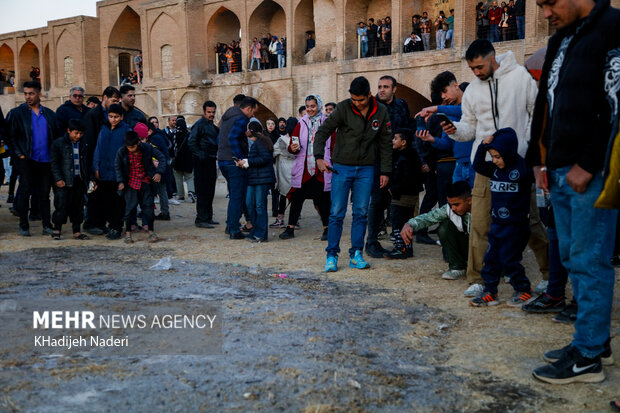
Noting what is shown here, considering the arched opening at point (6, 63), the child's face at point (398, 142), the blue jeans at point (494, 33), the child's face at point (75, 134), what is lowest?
the child's face at point (398, 142)

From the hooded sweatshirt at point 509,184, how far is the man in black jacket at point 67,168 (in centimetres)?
540

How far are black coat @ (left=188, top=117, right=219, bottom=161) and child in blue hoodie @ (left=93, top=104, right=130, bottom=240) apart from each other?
1084 mm

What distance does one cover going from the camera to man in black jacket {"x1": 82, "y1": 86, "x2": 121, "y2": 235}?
7.84 metres

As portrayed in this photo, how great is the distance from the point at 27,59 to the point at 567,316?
38208 millimetres

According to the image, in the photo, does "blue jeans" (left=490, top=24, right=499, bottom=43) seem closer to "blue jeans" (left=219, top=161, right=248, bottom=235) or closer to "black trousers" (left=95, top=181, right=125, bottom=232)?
"blue jeans" (left=219, top=161, right=248, bottom=235)

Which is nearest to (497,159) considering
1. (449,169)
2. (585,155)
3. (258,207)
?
(585,155)

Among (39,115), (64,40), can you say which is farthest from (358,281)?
(64,40)

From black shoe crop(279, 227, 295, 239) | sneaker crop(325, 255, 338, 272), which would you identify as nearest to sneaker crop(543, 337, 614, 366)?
sneaker crop(325, 255, 338, 272)

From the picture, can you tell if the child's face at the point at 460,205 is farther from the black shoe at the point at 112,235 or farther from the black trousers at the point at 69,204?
the black trousers at the point at 69,204

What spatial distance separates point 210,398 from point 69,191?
19.1 ft

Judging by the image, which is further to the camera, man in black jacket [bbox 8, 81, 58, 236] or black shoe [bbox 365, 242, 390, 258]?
man in black jacket [bbox 8, 81, 58, 236]

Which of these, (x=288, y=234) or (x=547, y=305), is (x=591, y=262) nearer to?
(x=547, y=305)

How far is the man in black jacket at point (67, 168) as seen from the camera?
7461 millimetres

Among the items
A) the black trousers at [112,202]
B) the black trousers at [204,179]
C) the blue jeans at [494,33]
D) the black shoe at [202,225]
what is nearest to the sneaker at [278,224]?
the black shoe at [202,225]
